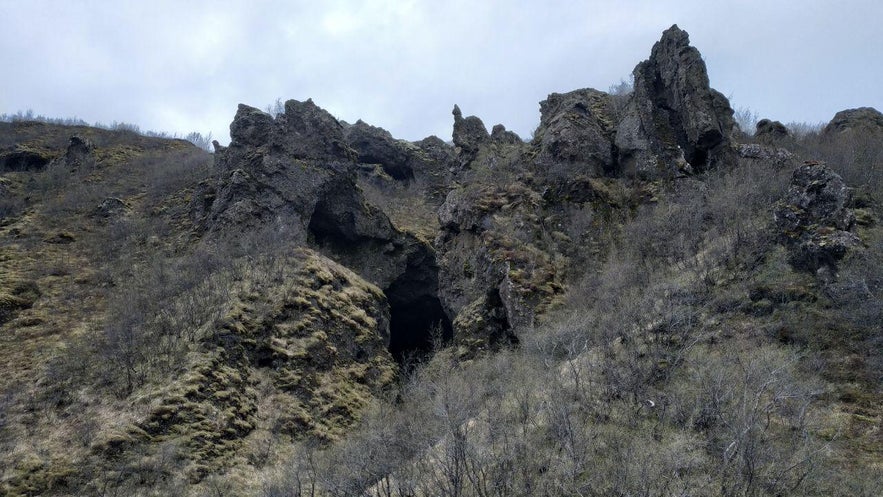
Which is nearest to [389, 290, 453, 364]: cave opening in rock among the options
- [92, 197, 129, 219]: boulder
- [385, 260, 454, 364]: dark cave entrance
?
[385, 260, 454, 364]: dark cave entrance

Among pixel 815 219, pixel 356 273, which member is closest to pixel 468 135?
pixel 356 273

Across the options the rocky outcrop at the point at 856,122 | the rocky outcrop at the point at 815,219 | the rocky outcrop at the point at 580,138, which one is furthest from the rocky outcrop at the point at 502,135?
the rocky outcrop at the point at 815,219

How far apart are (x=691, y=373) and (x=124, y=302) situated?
2011 centimetres

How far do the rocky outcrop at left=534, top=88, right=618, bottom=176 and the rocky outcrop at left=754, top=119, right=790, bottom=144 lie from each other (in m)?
9.46

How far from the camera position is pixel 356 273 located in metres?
29.2

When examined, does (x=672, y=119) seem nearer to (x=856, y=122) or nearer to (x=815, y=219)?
(x=815, y=219)

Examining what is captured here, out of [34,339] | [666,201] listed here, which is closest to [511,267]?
[666,201]

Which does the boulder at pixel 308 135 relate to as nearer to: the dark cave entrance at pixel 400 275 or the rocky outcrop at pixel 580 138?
the dark cave entrance at pixel 400 275

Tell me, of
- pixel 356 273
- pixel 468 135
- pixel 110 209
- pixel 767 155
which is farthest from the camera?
pixel 468 135

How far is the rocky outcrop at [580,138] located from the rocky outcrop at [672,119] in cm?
80

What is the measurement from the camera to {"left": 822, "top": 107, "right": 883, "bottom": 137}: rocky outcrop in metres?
32.2

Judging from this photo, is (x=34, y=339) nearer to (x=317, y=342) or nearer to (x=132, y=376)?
(x=132, y=376)

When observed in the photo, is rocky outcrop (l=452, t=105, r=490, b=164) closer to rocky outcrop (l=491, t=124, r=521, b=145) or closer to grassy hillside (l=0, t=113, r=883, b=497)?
rocky outcrop (l=491, t=124, r=521, b=145)

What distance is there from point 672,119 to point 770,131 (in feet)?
34.6
